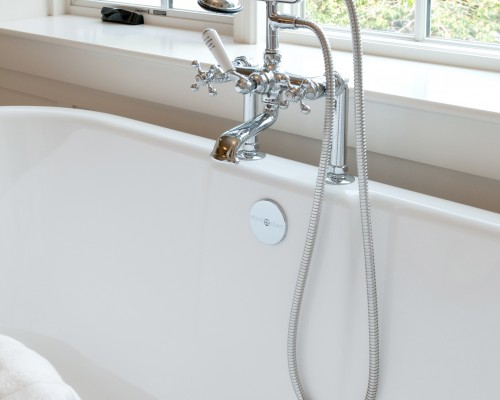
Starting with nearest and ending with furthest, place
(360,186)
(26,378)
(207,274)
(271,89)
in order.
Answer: (26,378), (360,186), (271,89), (207,274)

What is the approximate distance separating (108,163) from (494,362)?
0.89 m

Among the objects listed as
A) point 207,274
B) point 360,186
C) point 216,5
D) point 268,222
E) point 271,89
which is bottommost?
point 207,274

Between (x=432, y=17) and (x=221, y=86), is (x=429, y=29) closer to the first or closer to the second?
(x=432, y=17)

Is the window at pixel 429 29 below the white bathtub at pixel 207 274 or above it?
above

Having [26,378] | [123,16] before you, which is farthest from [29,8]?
[26,378]

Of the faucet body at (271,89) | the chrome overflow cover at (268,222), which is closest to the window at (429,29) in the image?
the faucet body at (271,89)

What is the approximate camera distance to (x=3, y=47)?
221cm

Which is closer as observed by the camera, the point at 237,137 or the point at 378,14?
the point at 237,137

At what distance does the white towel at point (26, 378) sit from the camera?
2.47ft

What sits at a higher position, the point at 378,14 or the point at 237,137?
the point at 378,14

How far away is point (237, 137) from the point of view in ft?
4.50

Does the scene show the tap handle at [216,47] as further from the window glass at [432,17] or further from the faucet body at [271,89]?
the window glass at [432,17]

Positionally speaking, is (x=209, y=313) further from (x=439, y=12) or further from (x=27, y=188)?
(x=439, y=12)

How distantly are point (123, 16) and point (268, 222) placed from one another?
1.02 meters
